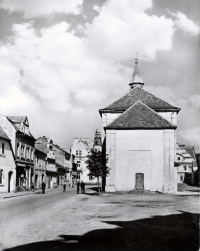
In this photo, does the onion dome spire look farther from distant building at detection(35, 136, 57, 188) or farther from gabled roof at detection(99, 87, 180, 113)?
distant building at detection(35, 136, 57, 188)

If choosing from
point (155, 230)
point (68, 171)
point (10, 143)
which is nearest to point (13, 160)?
point (10, 143)

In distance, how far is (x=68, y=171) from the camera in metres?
72.2

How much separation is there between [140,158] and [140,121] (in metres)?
4.18

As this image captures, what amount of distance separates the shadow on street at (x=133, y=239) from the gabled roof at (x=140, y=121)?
24.4 m

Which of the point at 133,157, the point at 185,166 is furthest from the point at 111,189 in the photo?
the point at 185,166

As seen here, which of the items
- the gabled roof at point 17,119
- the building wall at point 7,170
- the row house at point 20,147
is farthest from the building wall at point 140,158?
the gabled roof at point 17,119

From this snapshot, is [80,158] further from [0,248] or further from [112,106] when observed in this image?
[0,248]

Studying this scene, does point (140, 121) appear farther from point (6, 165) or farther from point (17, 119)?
point (6, 165)

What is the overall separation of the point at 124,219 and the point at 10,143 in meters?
25.0

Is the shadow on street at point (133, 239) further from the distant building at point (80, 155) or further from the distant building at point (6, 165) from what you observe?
the distant building at point (80, 155)

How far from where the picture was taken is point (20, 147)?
38.7 meters

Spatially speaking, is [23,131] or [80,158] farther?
[80,158]

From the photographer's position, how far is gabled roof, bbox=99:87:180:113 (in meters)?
43.0

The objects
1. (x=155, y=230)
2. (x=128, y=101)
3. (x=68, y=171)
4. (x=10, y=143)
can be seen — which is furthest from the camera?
(x=68, y=171)
